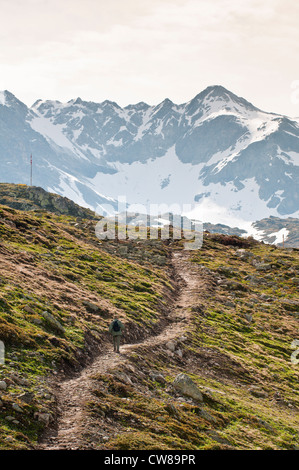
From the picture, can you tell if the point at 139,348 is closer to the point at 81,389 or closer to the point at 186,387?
the point at 186,387

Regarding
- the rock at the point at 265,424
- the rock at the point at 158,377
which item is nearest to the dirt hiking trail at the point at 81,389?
the rock at the point at 158,377

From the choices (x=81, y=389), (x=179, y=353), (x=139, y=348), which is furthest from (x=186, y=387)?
(x=179, y=353)

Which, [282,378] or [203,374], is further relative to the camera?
[282,378]

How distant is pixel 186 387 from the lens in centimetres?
2752

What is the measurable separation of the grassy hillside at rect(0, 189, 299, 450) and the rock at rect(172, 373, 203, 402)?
1.07ft

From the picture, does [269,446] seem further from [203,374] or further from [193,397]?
[203,374]

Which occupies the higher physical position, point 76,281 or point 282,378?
point 76,281

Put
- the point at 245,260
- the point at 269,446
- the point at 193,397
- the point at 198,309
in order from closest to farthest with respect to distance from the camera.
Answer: the point at 269,446
the point at 193,397
the point at 198,309
the point at 245,260

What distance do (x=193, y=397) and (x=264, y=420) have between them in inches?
165

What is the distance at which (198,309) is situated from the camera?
156 feet

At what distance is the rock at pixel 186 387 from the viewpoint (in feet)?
89.6

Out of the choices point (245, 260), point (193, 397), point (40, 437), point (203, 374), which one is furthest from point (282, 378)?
point (245, 260)

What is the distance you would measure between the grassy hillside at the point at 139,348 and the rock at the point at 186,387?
0.33 metres
